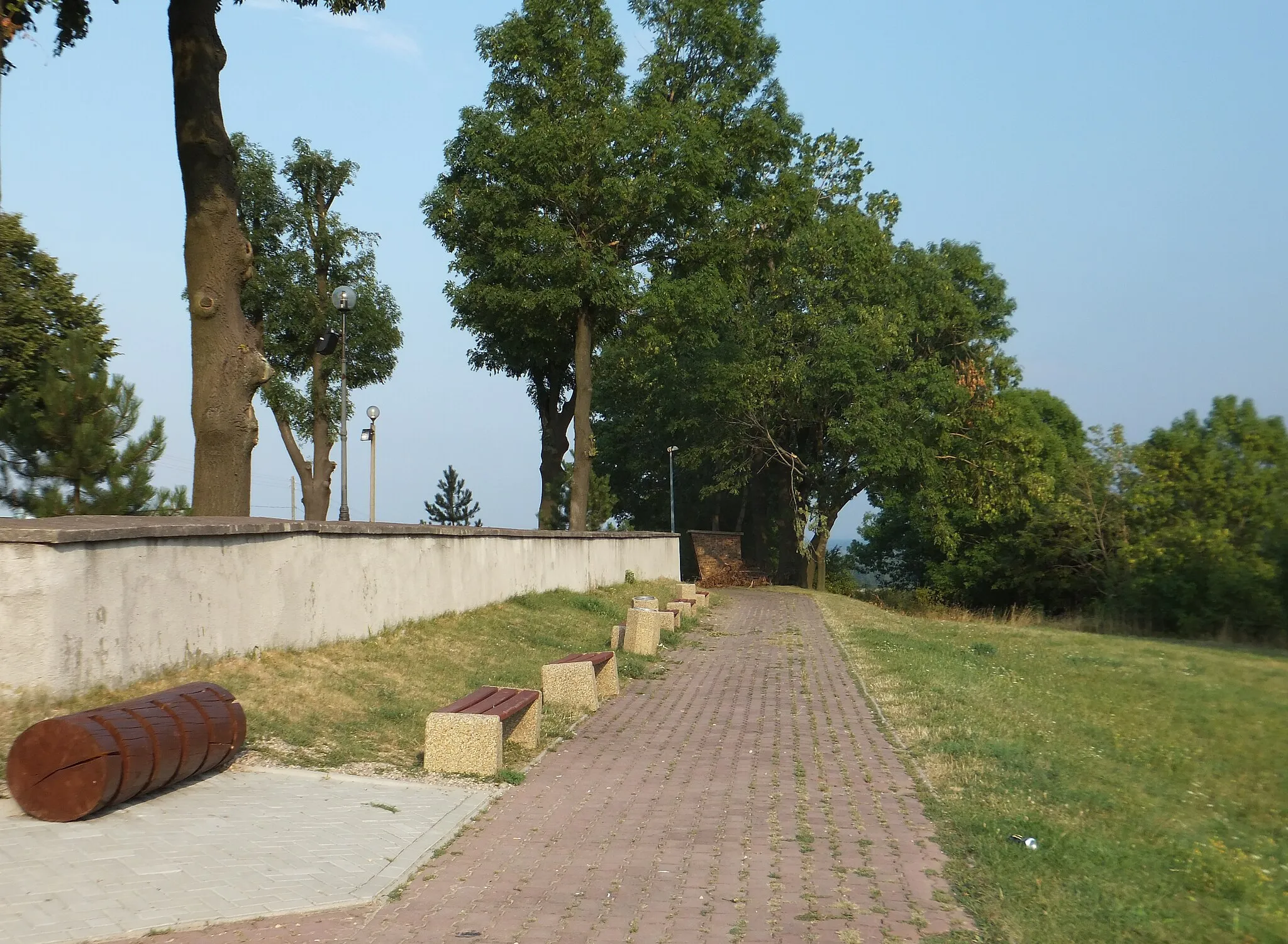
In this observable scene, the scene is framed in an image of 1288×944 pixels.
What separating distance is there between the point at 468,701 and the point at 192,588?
2412mm

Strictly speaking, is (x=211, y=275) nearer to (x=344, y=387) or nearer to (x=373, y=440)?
(x=344, y=387)

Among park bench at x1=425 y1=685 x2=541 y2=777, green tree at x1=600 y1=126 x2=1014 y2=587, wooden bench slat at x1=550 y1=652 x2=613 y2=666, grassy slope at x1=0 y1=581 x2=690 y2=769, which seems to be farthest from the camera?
green tree at x1=600 y1=126 x2=1014 y2=587

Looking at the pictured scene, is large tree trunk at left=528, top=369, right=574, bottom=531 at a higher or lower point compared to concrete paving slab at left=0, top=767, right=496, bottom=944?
higher

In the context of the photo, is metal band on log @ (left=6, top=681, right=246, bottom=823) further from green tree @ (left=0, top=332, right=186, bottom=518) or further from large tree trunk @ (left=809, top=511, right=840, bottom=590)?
large tree trunk @ (left=809, top=511, right=840, bottom=590)

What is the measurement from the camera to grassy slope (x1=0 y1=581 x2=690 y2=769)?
8.73 meters

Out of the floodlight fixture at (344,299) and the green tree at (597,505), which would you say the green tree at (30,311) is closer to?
the floodlight fixture at (344,299)

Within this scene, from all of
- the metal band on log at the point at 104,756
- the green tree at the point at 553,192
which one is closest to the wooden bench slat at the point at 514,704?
the metal band on log at the point at 104,756

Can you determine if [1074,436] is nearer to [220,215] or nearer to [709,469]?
[709,469]

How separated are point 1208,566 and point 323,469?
28.5 m

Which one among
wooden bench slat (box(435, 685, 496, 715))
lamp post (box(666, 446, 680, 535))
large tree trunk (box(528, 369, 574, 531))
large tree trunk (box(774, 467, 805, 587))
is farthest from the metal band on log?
lamp post (box(666, 446, 680, 535))

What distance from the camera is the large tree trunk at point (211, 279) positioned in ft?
46.7

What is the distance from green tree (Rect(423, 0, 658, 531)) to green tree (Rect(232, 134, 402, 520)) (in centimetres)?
1025

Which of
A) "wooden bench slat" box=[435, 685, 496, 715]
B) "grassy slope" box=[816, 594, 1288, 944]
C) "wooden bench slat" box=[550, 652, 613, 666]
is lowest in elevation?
"grassy slope" box=[816, 594, 1288, 944]

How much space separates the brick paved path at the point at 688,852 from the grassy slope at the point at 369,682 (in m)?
1.46
